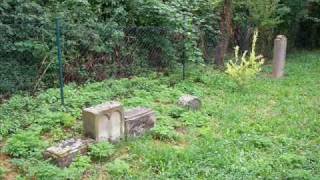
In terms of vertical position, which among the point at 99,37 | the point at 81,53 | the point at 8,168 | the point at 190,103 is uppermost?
the point at 99,37

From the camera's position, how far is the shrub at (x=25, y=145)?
510cm

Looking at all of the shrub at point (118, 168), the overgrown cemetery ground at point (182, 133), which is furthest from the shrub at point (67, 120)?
the shrub at point (118, 168)

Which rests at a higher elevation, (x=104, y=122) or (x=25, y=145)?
(x=104, y=122)

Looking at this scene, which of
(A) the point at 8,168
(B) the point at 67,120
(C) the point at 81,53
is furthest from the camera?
(C) the point at 81,53

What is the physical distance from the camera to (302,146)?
19.3 feet

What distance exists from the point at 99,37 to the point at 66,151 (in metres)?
4.32

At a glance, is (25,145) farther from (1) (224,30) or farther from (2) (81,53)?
(1) (224,30)

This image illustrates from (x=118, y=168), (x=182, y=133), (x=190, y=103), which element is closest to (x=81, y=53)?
(x=190, y=103)

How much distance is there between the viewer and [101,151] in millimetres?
Result: 5199

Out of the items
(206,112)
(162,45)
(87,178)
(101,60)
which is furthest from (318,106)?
(87,178)

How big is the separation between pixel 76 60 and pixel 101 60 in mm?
608

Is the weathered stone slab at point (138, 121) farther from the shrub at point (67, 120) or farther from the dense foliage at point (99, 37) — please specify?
the dense foliage at point (99, 37)

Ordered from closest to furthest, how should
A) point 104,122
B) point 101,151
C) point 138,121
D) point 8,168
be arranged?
point 8,168, point 101,151, point 104,122, point 138,121

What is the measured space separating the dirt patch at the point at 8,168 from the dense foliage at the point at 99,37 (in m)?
2.66
